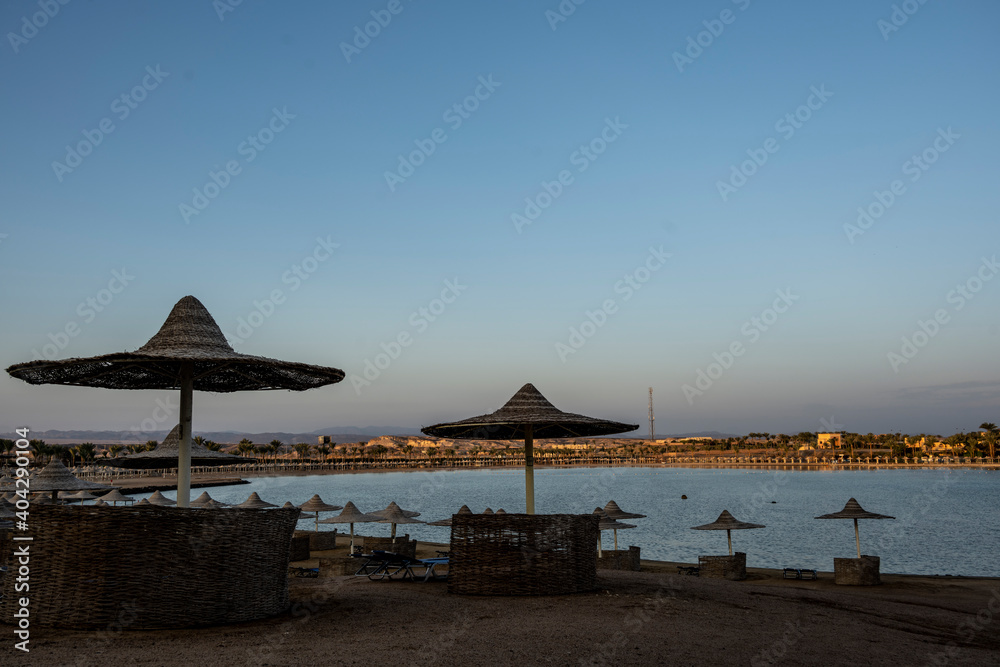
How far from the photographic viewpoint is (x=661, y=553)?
27.7 m

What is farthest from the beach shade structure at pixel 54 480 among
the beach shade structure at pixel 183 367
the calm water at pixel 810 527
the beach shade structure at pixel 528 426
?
the calm water at pixel 810 527

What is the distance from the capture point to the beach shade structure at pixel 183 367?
7.45m

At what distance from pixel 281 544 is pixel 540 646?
2.70 metres

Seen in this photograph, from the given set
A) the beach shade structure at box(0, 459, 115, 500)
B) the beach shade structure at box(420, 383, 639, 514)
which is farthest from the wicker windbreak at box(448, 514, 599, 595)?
the beach shade structure at box(0, 459, 115, 500)

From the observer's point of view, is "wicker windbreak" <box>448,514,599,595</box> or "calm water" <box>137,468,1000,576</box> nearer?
"wicker windbreak" <box>448,514,599,595</box>

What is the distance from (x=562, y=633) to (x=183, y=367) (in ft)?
16.2

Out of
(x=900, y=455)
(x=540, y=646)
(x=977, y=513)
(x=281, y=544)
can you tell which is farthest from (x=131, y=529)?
(x=900, y=455)

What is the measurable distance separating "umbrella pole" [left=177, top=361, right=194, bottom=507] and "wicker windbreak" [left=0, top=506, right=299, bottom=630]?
5.21 ft

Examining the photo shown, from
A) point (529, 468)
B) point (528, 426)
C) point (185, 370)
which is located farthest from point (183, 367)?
point (528, 426)

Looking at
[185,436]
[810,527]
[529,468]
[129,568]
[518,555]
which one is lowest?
[810,527]

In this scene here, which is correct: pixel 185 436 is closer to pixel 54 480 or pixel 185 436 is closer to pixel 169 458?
pixel 169 458

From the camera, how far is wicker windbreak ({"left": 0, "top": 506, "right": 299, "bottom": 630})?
6059 millimetres

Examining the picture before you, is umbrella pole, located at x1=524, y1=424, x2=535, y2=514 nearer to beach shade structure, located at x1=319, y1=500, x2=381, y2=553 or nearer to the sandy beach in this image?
the sandy beach

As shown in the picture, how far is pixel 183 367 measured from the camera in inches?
320
